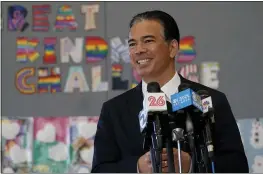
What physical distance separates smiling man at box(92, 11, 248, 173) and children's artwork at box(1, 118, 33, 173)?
189 centimetres

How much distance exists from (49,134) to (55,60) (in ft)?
1.88

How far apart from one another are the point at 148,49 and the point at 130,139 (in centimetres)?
→ 42

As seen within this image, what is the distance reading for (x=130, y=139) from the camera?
2.29m

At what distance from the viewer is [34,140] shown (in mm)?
4184

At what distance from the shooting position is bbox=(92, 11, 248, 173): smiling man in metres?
2.21

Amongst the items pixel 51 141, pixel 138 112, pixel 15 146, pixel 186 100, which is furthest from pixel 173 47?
pixel 15 146

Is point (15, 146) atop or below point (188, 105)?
below

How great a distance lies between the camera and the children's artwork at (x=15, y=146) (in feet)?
13.5

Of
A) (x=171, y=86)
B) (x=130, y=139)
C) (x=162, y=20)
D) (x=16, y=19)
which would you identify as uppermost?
(x=16, y=19)

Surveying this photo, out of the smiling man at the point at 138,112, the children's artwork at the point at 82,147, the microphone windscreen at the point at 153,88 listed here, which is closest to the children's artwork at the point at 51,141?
the children's artwork at the point at 82,147

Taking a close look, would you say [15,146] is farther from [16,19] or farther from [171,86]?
[171,86]

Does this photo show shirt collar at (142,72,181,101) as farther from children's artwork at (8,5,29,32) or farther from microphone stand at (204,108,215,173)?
children's artwork at (8,5,29,32)

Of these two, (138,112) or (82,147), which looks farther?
(82,147)

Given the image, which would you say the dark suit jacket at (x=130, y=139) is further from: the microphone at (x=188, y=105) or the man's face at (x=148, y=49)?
the microphone at (x=188, y=105)
